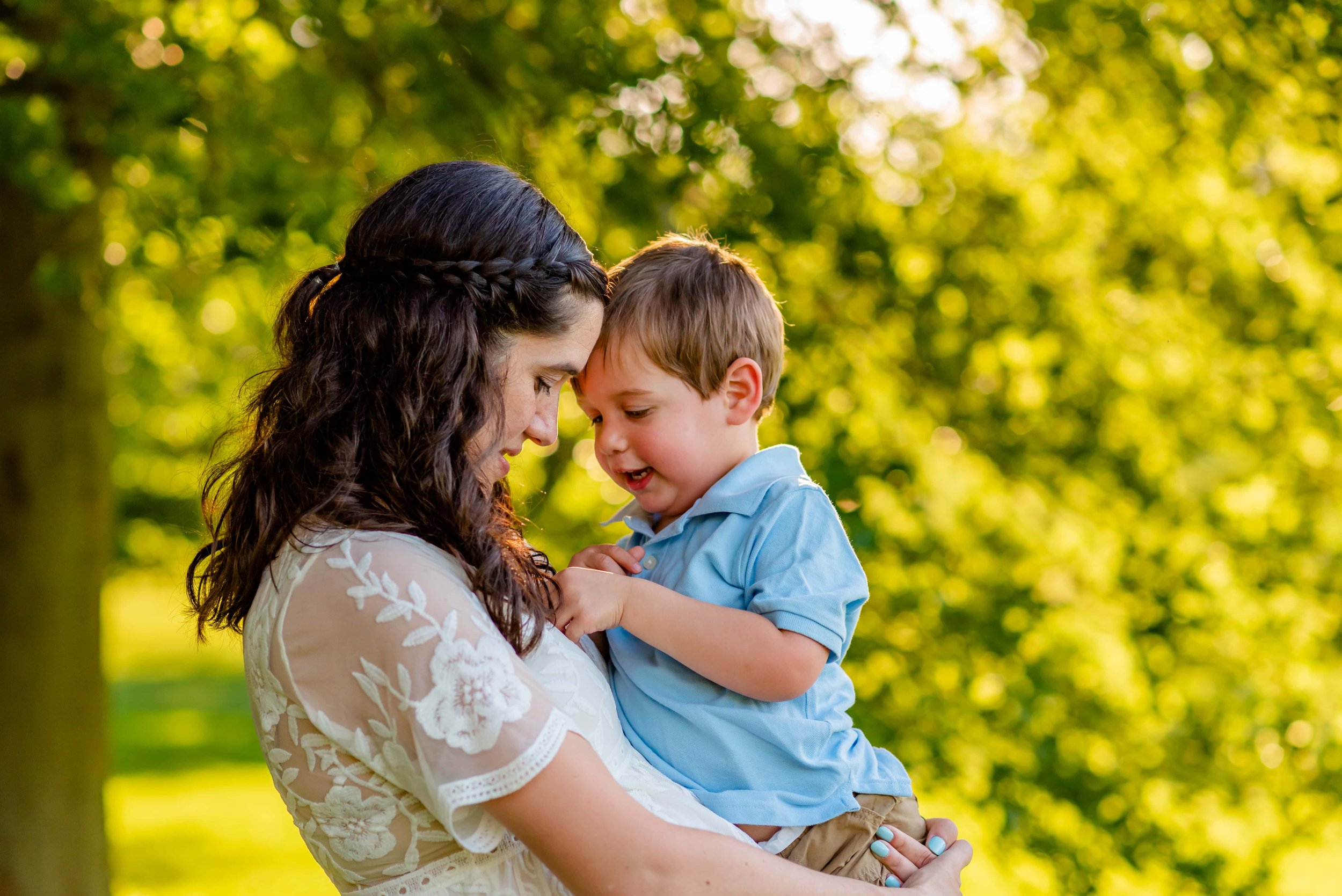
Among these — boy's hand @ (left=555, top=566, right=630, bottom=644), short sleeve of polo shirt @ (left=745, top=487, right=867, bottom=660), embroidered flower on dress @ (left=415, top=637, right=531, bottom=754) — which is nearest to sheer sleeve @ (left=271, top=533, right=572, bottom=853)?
embroidered flower on dress @ (left=415, top=637, right=531, bottom=754)

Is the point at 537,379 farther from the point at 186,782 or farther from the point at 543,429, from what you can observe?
the point at 186,782

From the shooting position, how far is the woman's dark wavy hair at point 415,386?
1.76 metres

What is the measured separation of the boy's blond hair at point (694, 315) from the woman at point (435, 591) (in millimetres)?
200

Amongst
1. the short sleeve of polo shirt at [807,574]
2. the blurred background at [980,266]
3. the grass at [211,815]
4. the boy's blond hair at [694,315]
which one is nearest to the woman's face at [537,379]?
the boy's blond hair at [694,315]

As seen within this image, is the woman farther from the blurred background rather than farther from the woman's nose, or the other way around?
the blurred background

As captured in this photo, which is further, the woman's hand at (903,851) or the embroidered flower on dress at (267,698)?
the woman's hand at (903,851)

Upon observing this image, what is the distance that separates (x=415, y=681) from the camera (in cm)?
156

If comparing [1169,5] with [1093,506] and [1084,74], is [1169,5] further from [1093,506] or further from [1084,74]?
[1093,506]

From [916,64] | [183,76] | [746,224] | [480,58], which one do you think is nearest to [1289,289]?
[916,64]

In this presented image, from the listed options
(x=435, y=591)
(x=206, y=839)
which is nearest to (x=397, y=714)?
(x=435, y=591)

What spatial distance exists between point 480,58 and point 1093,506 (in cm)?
259

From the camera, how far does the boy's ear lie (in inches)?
90.5

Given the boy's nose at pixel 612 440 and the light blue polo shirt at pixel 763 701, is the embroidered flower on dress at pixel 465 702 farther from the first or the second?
the boy's nose at pixel 612 440

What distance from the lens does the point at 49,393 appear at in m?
5.29
